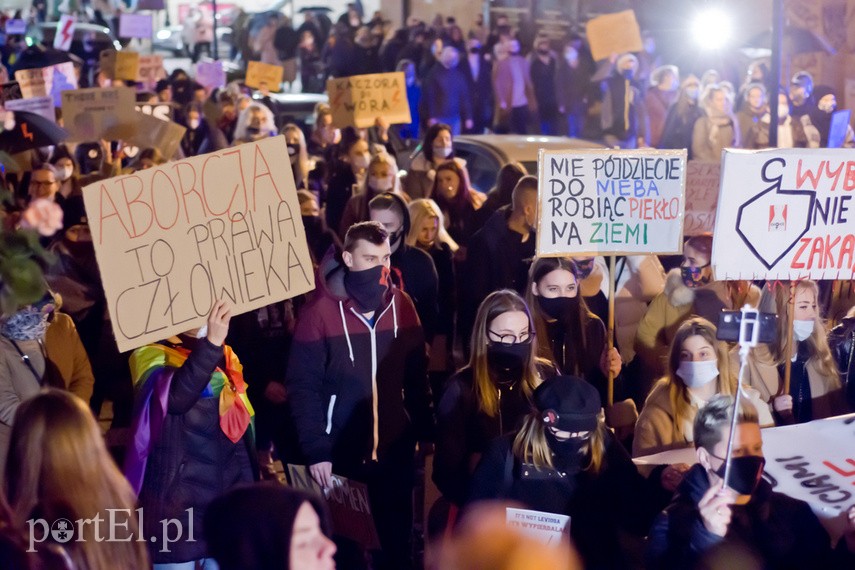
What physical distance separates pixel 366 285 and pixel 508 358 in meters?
0.78

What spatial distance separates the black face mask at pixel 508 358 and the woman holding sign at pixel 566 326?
0.96m

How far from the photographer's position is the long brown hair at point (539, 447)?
444 centimetres

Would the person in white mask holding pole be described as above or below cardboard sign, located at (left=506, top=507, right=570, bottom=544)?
above

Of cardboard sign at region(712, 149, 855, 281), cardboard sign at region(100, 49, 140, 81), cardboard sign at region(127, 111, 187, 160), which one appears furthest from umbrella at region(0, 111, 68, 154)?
cardboard sign at region(100, 49, 140, 81)

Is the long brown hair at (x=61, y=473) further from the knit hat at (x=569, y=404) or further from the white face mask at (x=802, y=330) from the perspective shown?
the white face mask at (x=802, y=330)

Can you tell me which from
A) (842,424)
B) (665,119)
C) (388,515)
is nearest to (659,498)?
(842,424)

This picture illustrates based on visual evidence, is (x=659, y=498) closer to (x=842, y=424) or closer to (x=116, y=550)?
(x=842, y=424)

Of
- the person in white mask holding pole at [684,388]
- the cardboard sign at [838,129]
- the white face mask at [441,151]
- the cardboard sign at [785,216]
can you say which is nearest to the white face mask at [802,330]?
the cardboard sign at [785,216]

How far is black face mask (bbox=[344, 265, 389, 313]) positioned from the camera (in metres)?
5.64

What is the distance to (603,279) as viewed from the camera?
750 cm

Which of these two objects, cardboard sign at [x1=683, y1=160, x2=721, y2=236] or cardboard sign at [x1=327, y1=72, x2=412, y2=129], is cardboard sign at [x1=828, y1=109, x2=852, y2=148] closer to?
cardboard sign at [x1=327, y1=72, x2=412, y2=129]

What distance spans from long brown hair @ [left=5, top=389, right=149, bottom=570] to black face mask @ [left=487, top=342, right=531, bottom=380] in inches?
77.5

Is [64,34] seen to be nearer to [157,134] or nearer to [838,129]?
[157,134]

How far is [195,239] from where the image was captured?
16.8ft
